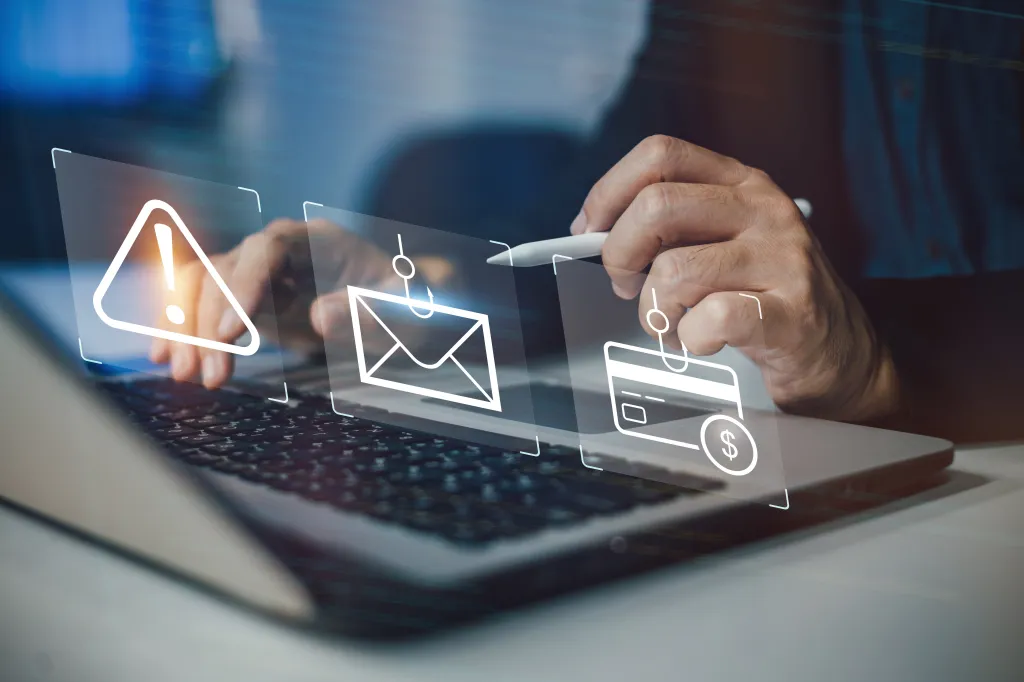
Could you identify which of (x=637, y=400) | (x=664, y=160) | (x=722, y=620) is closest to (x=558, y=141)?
(x=664, y=160)

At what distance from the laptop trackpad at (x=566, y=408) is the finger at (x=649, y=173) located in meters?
0.11

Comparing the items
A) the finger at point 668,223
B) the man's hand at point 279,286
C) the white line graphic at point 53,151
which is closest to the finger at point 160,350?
the man's hand at point 279,286

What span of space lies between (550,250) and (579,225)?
2.6 inches

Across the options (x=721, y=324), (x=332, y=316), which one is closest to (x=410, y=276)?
(x=332, y=316)

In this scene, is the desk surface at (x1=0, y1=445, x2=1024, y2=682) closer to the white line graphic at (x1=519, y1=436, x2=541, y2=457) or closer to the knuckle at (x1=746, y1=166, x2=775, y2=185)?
the white line graphic at (x1=519, y1=436, x2=541, y2=457)

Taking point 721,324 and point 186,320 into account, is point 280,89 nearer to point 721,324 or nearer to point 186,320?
point 186,320

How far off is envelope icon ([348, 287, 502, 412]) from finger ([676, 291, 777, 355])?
88mm

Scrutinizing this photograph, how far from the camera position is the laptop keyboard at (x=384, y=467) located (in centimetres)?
28

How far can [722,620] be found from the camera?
269 millimetres

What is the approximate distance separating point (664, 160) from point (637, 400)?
15 centimetres

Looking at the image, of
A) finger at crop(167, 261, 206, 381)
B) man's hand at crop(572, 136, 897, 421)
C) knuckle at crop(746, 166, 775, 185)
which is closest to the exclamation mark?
finger at crop(167, 261, 206, 381)

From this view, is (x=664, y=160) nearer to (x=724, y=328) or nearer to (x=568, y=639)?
(x=724, y=328)

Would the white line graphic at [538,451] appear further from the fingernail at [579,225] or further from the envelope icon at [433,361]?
the fingernail at [579,225]

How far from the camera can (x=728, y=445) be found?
1.11 feet
